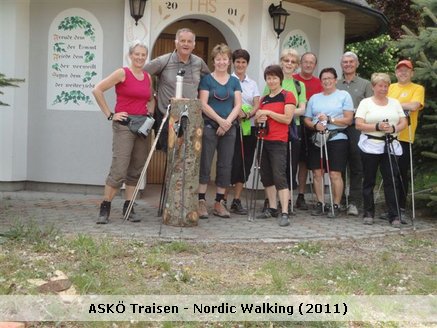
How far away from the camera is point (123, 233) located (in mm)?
6645

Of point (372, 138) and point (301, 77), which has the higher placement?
point (301, 77)

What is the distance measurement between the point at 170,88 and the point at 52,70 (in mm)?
2949

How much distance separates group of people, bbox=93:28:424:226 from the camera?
7227 mm

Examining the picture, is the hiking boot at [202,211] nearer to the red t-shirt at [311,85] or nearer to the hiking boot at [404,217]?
the red t-shirt at [311,85]

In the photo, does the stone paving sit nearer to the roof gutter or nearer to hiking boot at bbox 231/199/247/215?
hiking boot at bbox 231/199/247/215

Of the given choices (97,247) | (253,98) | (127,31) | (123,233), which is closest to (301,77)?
(253,98)

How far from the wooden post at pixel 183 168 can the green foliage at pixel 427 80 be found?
2.92 meters

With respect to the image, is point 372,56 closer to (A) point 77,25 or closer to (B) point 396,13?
(B) point 396,13

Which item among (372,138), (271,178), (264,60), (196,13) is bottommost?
(271,178)

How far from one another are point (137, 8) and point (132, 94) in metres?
2.53

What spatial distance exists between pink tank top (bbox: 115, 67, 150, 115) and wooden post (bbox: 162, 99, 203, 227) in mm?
350

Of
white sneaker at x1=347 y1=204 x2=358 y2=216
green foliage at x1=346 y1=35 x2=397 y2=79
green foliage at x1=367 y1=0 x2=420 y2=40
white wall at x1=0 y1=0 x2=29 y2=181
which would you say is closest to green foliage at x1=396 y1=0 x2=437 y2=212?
white sneaker at x1=347 y1=204 x2=358 y2=216

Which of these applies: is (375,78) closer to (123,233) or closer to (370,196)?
(370,196)

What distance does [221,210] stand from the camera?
7918 millimetres
